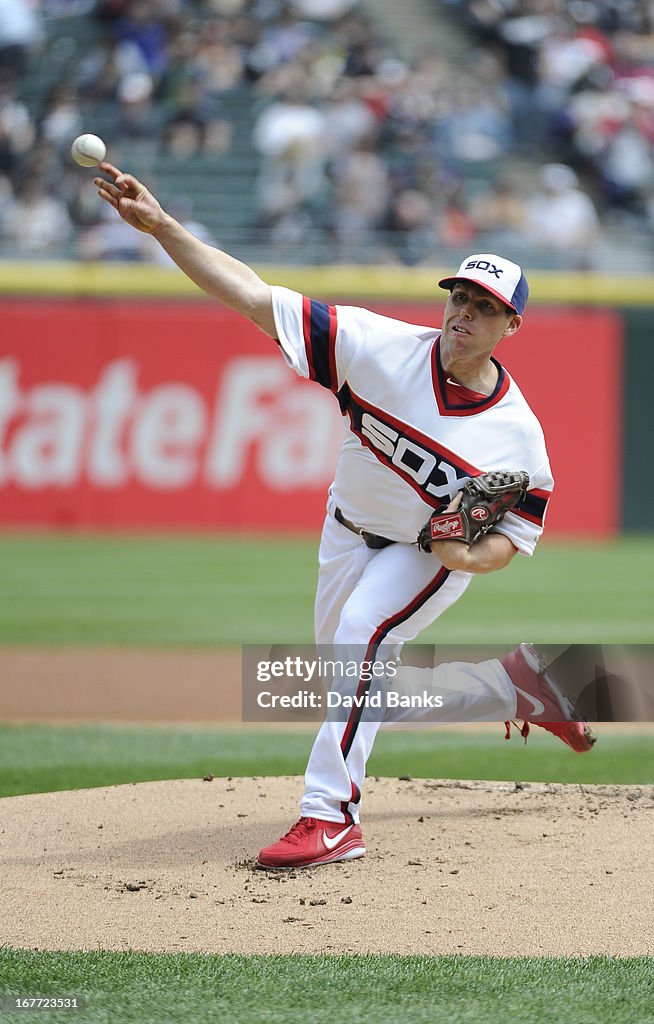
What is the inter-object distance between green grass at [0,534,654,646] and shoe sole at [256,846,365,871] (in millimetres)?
4335

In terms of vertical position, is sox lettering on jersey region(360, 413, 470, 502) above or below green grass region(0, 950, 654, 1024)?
above

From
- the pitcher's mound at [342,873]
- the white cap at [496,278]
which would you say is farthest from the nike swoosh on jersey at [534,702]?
the white cap at [496,278]

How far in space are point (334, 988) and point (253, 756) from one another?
3.11m

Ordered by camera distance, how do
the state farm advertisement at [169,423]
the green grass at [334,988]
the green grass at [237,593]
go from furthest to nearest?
the state farm advertisement at [169,423]
the green grass at [237,593]
the green grass at [334,988]

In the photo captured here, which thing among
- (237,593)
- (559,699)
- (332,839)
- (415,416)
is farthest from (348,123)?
(332,839)

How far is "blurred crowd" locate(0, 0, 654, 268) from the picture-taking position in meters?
14.0

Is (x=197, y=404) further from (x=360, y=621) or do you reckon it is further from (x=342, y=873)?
(x=342, y=873)

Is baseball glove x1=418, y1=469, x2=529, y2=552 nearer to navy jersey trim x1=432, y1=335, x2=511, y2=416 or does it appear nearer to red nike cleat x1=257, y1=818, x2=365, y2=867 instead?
navy jersey trim x1=432, y1=335, x2=511, y2=416

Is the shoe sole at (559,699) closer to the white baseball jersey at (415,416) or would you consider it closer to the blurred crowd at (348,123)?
the white baseball jersey at (415,416)

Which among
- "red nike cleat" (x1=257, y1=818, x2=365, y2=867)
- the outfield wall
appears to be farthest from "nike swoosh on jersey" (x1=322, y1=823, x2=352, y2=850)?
the outfield wall

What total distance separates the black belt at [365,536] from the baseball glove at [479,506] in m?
0.34

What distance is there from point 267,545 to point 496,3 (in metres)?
7.91

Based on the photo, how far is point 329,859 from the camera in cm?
408

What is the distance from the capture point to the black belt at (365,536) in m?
4.37
